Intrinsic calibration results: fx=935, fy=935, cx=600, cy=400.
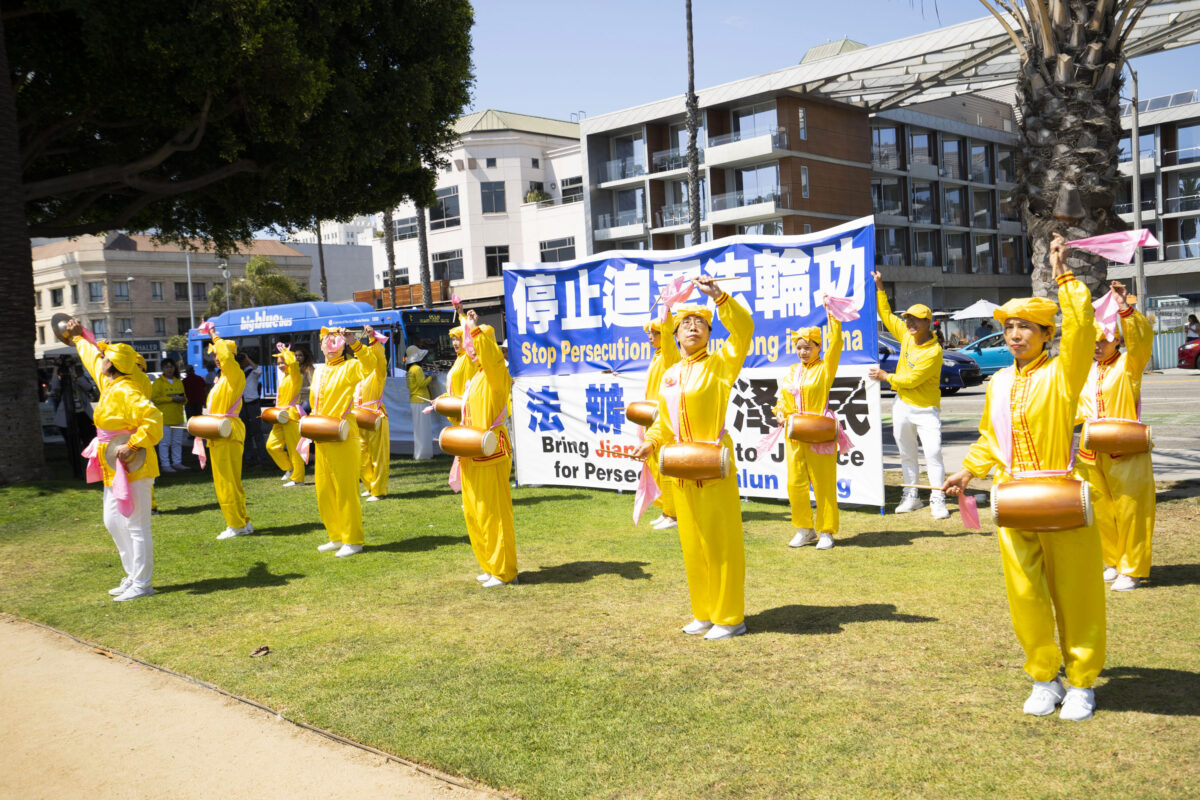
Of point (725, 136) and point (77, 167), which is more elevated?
point (725, 136)

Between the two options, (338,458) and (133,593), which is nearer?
(133,593)

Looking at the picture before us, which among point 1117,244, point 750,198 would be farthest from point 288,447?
point 750,198

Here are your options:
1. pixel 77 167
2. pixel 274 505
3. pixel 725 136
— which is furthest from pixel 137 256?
pixel 274 505

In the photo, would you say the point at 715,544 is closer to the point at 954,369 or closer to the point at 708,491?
the point at 708,491

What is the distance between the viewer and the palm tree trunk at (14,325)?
13992 mm

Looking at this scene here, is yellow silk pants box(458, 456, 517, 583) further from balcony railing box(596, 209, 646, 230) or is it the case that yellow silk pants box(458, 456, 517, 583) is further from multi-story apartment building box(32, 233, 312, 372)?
multi-story apartment building box(32, 233, 312, 372)

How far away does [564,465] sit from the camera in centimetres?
1227

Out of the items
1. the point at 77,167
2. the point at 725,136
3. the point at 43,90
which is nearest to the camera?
the point at 43,90

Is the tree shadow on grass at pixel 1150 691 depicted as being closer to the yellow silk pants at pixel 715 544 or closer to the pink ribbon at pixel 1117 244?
the yellow silk pants at pixel 715 544

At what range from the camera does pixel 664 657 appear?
18.1ft

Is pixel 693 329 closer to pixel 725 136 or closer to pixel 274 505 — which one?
pixel 274 505

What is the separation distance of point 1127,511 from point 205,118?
14853mm

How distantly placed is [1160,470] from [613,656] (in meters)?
7.89

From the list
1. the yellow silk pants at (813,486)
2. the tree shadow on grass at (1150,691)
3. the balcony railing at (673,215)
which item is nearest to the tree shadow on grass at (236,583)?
the yellow silk pants at (813,486)
